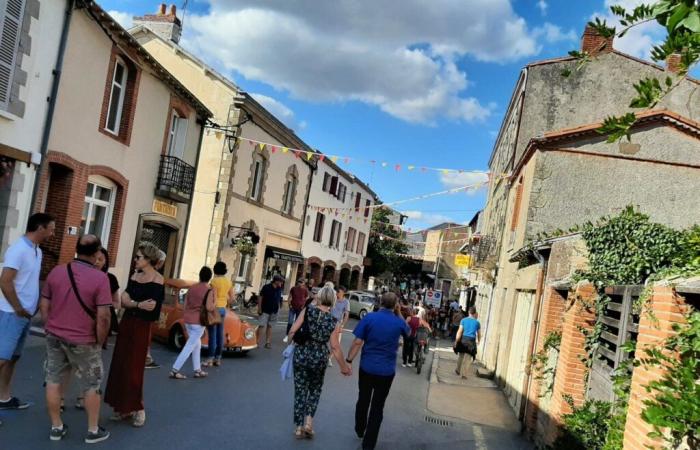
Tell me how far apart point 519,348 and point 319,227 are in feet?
80.1

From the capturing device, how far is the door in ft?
34.6

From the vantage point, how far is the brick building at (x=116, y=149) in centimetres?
1155

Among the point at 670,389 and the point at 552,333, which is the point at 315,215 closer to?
the point at 552,333

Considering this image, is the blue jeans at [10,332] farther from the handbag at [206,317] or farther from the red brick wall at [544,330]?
the red brick wall at [544,330]

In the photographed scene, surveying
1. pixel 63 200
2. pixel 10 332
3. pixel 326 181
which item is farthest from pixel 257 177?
pixel 10 332

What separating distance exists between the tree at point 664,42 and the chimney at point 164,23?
21.2m

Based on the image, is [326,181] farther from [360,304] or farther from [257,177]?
[257,177]

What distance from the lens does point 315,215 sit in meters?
34.1

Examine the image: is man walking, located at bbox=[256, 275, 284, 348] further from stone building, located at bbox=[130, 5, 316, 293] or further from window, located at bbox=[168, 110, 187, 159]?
stone building, located at bbox=[130, 5, 316, 293]

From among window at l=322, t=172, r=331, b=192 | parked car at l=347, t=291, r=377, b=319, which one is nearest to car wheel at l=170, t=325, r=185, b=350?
parked car at l=347, t=291, r=377, b=319

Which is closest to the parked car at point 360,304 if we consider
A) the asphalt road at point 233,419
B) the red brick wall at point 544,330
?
the asphalt road at point 233,419

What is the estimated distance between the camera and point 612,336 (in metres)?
6.34

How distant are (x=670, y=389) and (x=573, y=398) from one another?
347 cm

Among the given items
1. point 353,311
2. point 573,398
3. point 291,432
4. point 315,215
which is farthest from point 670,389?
point 315,215
